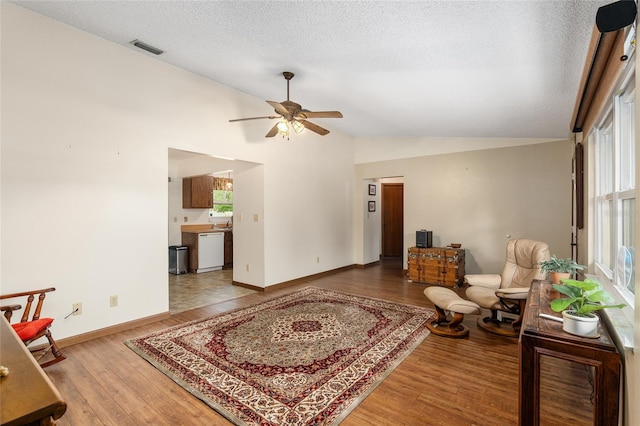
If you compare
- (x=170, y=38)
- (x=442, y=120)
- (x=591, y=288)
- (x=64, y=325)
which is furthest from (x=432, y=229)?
(x=64, y=325)

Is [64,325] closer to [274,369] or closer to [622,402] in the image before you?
[274,369]

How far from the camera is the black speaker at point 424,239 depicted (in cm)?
590

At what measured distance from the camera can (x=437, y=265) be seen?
5672 millimetres

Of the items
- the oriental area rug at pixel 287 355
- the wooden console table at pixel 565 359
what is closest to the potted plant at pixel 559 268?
the wooden console table at pixel 565 359

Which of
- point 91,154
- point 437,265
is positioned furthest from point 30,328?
point 437,265

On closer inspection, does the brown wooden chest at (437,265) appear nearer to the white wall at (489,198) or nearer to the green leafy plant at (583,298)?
the white wall at (489,198)

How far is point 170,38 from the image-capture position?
10.2ft

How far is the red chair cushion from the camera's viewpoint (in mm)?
2371

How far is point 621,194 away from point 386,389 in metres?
2.15

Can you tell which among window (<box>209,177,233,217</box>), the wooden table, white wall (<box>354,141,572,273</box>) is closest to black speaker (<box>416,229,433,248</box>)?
white wall (<box>354,141,572,273</box>)

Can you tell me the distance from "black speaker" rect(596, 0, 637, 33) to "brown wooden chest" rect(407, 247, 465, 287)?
14.9ft

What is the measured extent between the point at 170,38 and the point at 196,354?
3028mm

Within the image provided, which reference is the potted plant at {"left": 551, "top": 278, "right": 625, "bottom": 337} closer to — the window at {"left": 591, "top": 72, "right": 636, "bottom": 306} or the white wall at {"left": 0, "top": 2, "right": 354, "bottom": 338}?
the window at {"left": 591, "top": 72, "right": 636, "bottom": 306}

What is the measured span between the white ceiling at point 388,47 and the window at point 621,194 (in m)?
0.43
